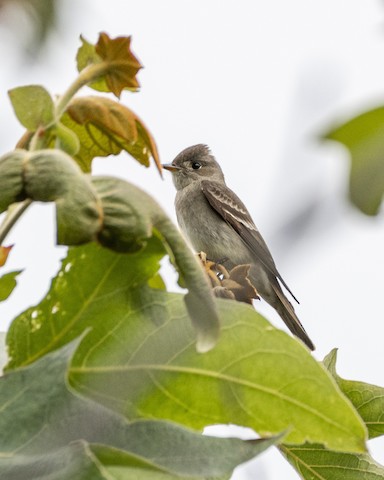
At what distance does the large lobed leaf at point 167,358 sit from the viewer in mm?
992

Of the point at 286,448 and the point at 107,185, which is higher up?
the point at 107,185

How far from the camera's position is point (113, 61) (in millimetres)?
1171

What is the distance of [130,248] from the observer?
2.85 ft

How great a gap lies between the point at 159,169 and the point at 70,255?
186 mm

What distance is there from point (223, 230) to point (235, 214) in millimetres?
271

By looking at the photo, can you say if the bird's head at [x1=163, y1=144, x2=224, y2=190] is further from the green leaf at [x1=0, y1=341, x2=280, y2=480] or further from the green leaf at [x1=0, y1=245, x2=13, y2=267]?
the green leaf at [x1=0, y1=341, x2=280, y2=480]

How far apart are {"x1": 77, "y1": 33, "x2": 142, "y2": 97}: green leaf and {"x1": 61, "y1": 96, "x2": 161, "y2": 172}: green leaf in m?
0.08

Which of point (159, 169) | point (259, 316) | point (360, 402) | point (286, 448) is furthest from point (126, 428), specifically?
point (360, 402)

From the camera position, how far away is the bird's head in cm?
834

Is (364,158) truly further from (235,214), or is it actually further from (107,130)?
(235,214)

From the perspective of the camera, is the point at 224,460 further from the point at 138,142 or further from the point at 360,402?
the point at 360,402

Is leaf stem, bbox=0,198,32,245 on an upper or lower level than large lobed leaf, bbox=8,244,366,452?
upper

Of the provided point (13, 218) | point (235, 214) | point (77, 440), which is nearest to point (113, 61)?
point (13, 218)

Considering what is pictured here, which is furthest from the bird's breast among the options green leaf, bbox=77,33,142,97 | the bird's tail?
green leaf, bbox=77,33,142,97
